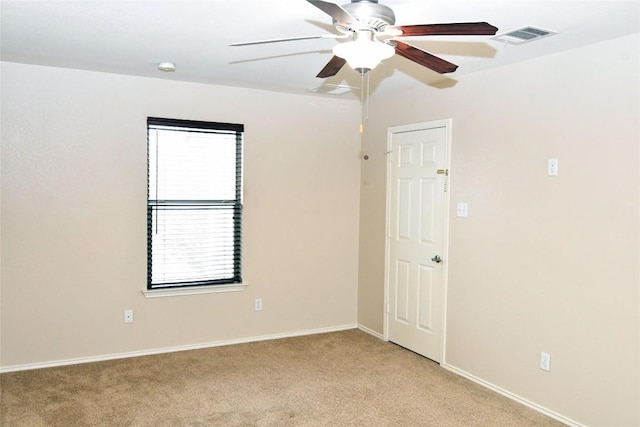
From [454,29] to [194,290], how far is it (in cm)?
343

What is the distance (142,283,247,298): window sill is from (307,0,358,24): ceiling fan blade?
3.19m

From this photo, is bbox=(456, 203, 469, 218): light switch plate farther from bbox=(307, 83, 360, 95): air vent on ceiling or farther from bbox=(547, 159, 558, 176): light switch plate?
bbox=(307, 83, 360, 95): air vent on ceiling

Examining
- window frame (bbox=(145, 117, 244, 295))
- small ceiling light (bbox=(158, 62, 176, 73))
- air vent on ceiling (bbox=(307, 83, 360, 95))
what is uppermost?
air vent on ceiling (bbox=(307, 83, 360, 95))

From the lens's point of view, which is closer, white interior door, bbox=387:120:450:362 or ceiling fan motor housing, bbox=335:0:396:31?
ceiling fan motor housing, bbox=335:0:396:31

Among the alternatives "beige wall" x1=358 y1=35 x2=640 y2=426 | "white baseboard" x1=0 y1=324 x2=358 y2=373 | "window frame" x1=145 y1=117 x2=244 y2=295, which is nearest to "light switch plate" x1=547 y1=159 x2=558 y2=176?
"beige wall" x1=358 y1=35 x2=640 y2=426

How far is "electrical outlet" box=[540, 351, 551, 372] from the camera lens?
3.50 metres

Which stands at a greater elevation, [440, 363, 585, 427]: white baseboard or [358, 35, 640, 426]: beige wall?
[358, 35, 640, 426]: beige wall

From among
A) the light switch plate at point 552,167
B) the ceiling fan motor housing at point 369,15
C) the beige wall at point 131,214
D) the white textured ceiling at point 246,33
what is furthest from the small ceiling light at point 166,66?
the light switch plate at point 552,167

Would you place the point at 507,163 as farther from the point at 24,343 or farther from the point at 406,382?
the point at 24,343

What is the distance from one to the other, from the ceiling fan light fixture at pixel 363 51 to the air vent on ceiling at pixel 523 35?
113 cm

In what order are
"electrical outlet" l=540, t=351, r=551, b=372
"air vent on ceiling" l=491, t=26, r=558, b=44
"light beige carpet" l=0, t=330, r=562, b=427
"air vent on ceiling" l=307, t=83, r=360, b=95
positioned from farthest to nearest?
"air vent on ceiling" l=307, t=83, r=360, b=95 → "electrical outlet" l=540, t=351, r=551, b=372 → "light beige carpet" l=0, t=330, r=562, b=427 → "air vent on ceiling" l=491, t=26, r=558, b=44

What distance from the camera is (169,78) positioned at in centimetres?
446

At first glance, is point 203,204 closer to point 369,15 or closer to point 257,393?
point 257,393

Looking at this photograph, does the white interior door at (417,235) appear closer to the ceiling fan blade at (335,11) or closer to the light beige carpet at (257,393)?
the light beige carpet at (257,393)
